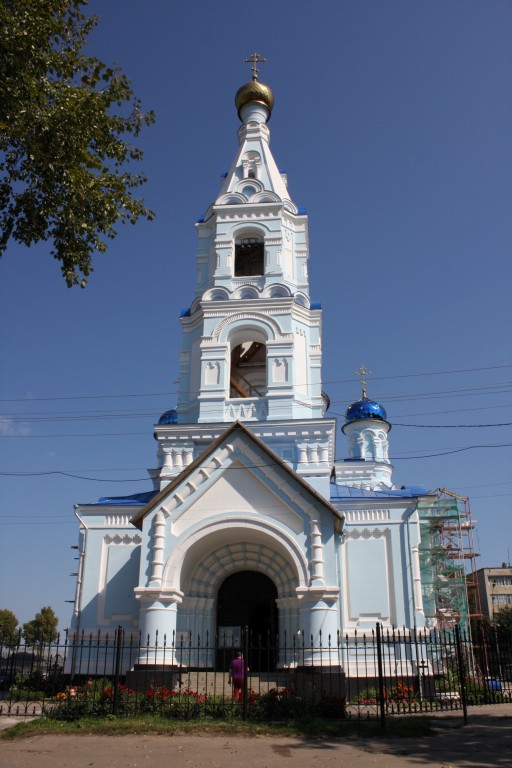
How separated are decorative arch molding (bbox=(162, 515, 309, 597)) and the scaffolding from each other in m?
4.37

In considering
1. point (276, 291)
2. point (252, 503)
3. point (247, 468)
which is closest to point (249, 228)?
point (276, 291)

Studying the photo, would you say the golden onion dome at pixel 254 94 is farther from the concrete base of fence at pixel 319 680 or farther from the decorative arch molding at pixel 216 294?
the concrete base of fence at pixel 319 680

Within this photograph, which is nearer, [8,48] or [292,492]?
[8,48]

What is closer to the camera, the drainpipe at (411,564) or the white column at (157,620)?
the white column at (157,620)

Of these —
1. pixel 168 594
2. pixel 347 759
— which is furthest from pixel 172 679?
pixel 347 759

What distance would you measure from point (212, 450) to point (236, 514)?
58.4 inches

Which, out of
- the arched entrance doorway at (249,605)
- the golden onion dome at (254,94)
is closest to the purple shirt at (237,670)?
the arched entrance doorway at (249,605)

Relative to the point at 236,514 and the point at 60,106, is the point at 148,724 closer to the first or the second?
the point at 236,514

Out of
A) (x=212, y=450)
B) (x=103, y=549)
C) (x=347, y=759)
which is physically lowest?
(x=347, y=759)

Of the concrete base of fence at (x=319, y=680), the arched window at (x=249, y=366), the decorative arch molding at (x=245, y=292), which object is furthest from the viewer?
Result: the arched window at (x=249, y=366)

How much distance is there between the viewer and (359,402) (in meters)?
30.5

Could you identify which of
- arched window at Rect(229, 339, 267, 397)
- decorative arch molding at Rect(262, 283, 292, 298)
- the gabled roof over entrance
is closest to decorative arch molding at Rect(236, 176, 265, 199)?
decorative arch molding at Rect(262, 283, 292, 298)

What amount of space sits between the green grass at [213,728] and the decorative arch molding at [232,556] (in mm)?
3856

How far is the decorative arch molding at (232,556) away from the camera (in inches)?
542
